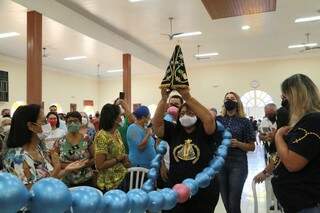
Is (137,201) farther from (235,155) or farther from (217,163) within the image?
(235,155)

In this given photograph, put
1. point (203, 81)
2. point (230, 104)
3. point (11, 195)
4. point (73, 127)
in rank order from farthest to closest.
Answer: point (203, 81)
point (230, 104)
point (73, 127)
point (11, 195)

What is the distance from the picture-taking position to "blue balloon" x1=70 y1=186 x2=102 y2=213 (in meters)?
1.21

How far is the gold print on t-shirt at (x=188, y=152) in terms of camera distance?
7.87 feet

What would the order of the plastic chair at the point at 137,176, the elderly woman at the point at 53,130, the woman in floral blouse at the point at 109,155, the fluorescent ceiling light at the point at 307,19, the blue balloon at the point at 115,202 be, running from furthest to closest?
the fluorescent ceiling light at the point at 307,19 → the elderly woman at the point at 53,130 → the plastic chair at the point at 137,176 → the woman in floral blouse at the point at 109,155 → the blue balloon at the point at 115,202

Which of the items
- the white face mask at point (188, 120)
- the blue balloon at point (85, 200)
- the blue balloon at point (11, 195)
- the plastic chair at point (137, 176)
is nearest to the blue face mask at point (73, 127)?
the plastic chair at point (137, 176)

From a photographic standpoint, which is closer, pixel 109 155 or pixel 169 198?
pixel 169 198

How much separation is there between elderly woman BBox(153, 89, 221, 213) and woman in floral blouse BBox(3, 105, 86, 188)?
0.86 meters

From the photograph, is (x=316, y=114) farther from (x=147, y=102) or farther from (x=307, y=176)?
(x=147, y=102)

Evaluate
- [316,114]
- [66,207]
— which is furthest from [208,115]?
[66,207]

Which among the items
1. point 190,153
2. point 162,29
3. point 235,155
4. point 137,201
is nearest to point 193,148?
point 190,153

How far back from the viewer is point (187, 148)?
2416 mm

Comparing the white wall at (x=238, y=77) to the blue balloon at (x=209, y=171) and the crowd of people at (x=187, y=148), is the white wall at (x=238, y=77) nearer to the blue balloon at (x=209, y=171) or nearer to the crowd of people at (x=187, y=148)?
the crowd of people at (x=187, y=148)

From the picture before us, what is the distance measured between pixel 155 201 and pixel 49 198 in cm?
69

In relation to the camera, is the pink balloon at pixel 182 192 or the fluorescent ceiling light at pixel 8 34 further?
the fluorescent ceiling light at pixel 8 34
